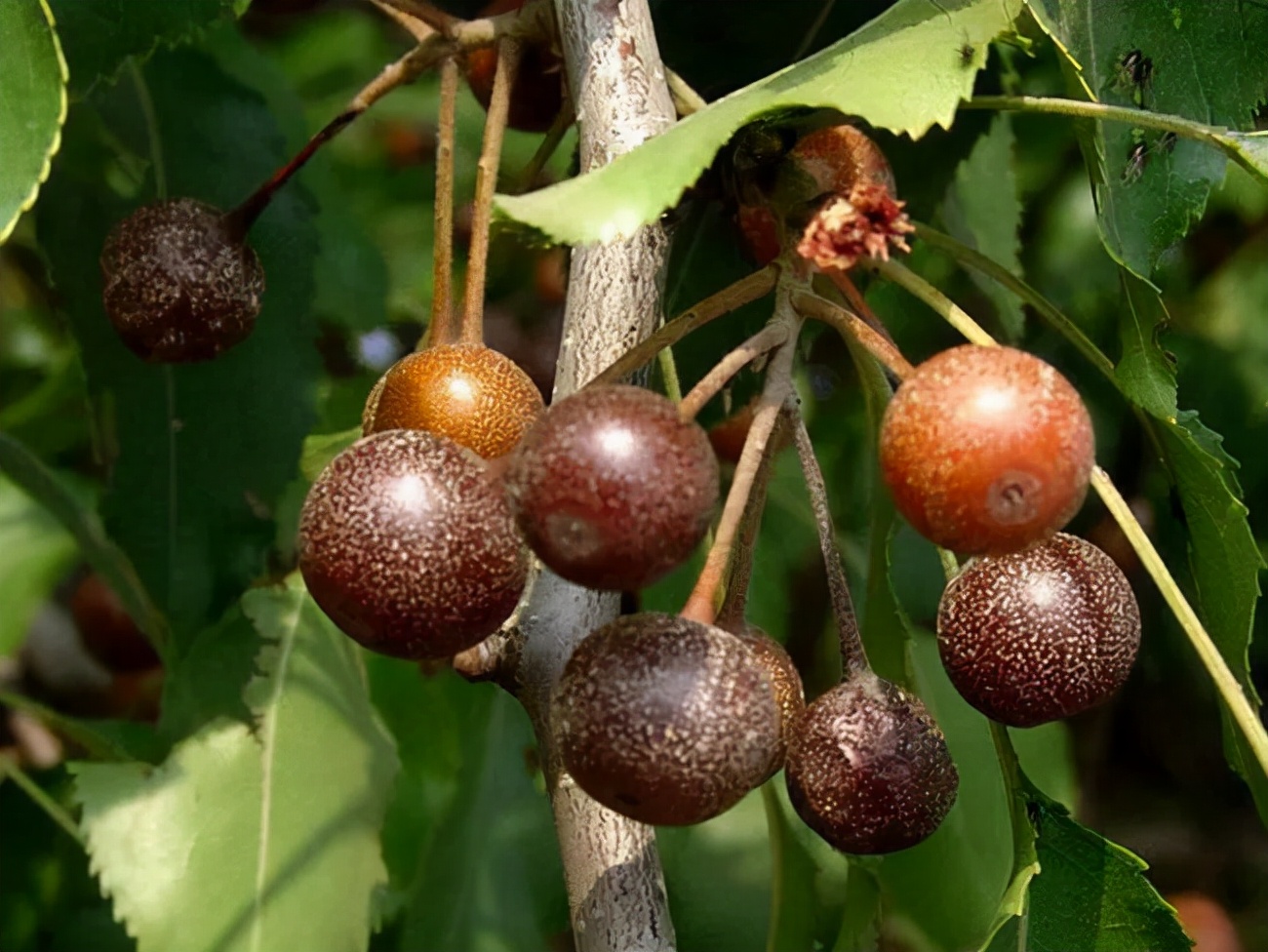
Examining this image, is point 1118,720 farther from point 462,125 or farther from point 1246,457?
point 462,125

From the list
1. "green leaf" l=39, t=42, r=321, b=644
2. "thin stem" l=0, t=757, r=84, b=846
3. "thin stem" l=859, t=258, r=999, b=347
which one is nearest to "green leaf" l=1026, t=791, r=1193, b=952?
"thin stem" l=859, t=258, r=999, b=347

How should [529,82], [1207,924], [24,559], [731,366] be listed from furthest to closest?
[24,559] < [1207,924] < [529,82] < [731,366]

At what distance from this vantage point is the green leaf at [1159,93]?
3.10 feet

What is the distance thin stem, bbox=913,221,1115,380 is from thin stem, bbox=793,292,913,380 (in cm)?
22

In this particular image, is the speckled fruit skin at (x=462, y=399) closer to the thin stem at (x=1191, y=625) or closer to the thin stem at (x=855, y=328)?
the thin stem at (x=855, y=328)

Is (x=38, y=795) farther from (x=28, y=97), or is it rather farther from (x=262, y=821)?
(x=28, y=97)

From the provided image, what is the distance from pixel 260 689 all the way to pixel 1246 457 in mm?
1101

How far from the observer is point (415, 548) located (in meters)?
0.69

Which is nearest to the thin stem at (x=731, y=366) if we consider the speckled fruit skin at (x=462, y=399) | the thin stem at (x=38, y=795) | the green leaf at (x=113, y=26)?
the speckled fruit skin at (x=462, y=399)

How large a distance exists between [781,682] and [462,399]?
0.78 feet

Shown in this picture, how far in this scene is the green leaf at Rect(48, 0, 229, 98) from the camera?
1171 mm

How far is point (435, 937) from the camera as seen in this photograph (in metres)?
1.38

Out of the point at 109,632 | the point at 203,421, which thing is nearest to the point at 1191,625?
the point at 203,421

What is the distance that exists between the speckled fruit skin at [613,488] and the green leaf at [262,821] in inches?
26.7
